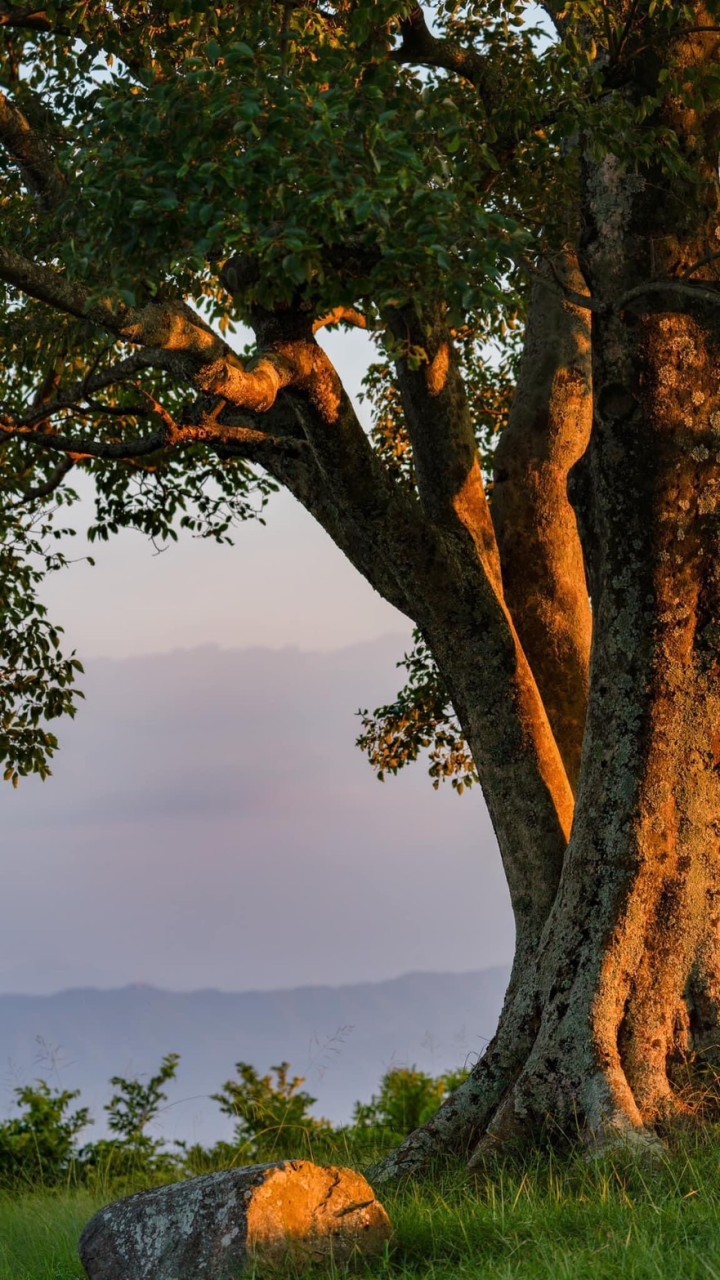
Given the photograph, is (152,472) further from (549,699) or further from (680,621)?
(680,621)

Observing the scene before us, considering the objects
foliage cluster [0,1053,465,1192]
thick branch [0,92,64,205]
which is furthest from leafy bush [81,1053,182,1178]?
thick branch [0,92,64,205]

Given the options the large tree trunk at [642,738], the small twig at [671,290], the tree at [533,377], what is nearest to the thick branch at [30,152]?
the tree at [533,377]

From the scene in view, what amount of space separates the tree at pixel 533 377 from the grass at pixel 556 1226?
49cm

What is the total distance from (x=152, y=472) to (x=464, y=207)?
789 cm

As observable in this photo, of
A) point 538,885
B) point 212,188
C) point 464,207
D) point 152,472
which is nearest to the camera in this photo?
point 212,188

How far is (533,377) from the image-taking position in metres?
12.5

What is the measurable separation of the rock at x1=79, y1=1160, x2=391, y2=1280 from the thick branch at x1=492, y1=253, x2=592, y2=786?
517 centimetres

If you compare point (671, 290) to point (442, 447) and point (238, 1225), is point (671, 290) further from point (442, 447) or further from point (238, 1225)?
point (238, 1225)

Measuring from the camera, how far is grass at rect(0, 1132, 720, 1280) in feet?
20.2

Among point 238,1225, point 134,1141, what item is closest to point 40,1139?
point 134,1141

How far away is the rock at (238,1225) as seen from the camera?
6.59 meters

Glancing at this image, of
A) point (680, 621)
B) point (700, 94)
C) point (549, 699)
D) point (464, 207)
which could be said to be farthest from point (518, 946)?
point (700, 94)

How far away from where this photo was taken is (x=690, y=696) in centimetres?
932

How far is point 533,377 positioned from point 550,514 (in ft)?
4.77
